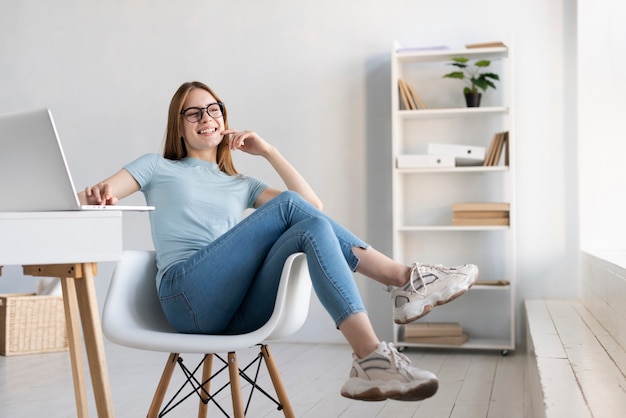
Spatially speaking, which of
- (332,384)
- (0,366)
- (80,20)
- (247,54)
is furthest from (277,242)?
(80,20)

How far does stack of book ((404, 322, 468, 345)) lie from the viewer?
4230mm

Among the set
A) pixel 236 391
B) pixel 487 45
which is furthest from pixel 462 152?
pixel 236 391

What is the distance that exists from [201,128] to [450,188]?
7.44ft

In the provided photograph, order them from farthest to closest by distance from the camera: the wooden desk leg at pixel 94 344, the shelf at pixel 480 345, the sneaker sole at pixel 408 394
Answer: the shelf at pixel 480 345 < the wooden desk leg at pixel 94 344 < the sneaker sole at pixel 408 394

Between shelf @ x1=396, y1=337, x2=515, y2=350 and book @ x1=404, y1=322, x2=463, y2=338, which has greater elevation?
book @ x1=404, y1=322, x2=463, y2=338

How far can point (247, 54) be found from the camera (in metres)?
4.90

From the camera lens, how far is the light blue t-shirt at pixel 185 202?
2.40 m

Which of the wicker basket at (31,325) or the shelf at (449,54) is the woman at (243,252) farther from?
the wicker basket at (31,325)

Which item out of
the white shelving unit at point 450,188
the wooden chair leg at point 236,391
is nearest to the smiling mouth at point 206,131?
the wooden chair leg at point 236,391

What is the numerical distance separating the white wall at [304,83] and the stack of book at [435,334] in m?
0.40

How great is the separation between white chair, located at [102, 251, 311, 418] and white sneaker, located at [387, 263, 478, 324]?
291mm

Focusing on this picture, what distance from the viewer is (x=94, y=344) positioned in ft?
6.81

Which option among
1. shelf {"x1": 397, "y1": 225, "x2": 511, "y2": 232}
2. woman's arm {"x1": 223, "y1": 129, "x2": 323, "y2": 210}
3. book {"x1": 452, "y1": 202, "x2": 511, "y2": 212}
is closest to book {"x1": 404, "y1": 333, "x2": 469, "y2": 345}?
shelf {"x1": 397, "y1": 225, "x2": 511, "y2": 232}

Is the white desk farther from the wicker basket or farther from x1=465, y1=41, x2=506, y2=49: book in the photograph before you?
x1=465, y1=41, x2=506, y2=49: book
